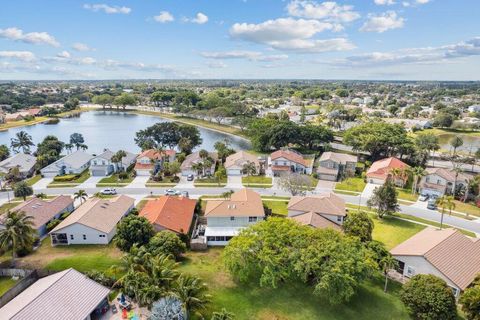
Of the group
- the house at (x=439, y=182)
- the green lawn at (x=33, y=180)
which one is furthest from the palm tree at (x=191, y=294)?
the green lawn at (x=33, y=180)

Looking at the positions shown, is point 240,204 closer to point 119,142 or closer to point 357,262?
point 357,262

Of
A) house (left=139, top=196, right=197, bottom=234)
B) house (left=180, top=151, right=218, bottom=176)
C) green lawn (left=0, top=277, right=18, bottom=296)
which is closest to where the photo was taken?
green lawn (left=0, top=277, right=18, bottom=296)

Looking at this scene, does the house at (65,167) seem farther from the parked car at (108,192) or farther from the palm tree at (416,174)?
the palm tree at (416,174)

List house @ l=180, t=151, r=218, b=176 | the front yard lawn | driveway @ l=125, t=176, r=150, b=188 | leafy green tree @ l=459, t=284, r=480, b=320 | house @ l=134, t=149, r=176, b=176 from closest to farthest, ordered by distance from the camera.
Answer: leafy green tree @ l=459, t=284, r=480, b=320, driveway @ l=125, t=176, r=150, b=188, the front yard lawn, house @ l=180, t=151, r=218, b=176, house @ l=134, t=149, r=176, b=176

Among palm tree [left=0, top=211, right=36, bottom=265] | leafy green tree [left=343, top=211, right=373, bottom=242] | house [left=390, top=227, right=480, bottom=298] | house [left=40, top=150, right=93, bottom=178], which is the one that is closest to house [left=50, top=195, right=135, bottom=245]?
palm tree [left=0, top=211, right=36, bottom=265]

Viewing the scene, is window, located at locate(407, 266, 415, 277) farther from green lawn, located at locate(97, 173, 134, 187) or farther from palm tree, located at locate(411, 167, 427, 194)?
green lawn, located at locate(97, 173, 134, 187)

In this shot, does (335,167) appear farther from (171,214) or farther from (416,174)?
(171,214)

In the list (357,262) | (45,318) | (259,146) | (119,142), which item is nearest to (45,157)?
(119,142)
